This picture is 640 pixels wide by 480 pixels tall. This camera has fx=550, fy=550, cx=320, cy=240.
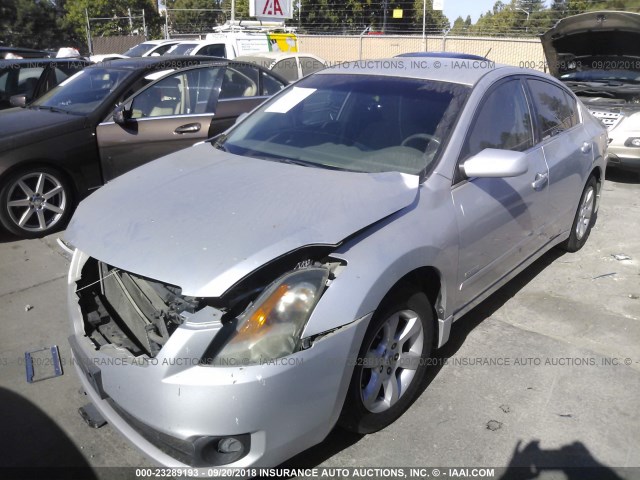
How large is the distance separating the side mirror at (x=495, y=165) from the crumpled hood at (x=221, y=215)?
0.36m

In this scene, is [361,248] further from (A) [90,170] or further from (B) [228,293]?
(A) [90,170]

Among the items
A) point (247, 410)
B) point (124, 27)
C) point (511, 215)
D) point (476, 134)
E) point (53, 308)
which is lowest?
point (53, 308)

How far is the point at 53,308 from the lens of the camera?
3.96 meters

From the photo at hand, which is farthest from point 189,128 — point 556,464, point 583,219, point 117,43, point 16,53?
point 117,43

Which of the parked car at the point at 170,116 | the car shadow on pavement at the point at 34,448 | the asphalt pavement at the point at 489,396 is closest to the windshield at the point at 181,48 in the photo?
the parked car at the point at 170,116

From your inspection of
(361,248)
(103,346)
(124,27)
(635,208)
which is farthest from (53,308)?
(124,27)

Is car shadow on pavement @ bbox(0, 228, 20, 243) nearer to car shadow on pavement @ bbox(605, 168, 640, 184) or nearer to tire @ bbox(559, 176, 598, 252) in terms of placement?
tire @ bbox(559, 176, 598, 252)

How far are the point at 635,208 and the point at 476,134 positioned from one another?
14.2ft

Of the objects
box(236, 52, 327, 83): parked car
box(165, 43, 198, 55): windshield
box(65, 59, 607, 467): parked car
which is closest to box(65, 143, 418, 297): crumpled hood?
box(65, 59, 607, 467): parked car

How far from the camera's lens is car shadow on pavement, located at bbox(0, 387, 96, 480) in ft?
8.18

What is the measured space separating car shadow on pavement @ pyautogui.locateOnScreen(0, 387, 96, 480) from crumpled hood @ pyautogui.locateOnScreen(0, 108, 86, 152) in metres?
3.02

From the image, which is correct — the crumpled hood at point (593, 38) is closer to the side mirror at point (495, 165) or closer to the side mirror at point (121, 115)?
the side mirror at point (495, 165)

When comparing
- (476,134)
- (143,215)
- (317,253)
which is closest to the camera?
(317,253)

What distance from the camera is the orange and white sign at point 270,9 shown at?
53.6 feet
